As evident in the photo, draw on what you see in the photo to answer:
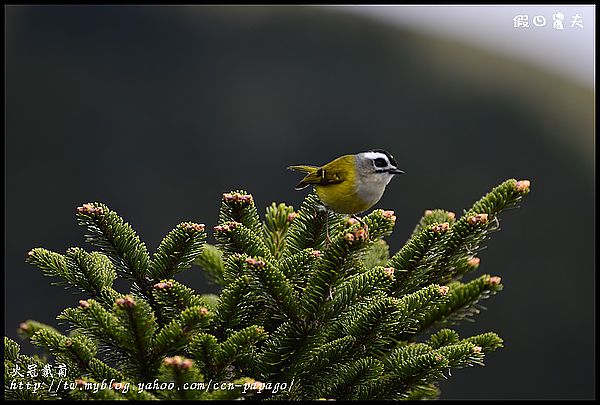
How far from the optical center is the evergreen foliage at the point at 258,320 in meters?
2.21

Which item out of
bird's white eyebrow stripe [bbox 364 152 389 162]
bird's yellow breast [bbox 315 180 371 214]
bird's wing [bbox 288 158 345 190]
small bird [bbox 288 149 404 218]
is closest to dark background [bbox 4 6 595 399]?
bird's wing [bbox 288 158 345 190]

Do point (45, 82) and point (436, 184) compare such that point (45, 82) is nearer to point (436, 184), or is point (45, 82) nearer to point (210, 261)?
point (436, 184)

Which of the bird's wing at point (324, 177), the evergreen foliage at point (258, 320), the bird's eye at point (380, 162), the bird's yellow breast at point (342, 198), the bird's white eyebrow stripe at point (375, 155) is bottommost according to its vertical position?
the evergreen foliage at point (258, 320)

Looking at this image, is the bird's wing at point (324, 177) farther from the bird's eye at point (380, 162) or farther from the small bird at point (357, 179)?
the bird's eye at point (380, 162)

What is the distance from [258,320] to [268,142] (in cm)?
1233

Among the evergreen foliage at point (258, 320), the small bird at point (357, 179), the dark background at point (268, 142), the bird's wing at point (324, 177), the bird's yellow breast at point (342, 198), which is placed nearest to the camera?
the evergreen foliage at point (258, 320)

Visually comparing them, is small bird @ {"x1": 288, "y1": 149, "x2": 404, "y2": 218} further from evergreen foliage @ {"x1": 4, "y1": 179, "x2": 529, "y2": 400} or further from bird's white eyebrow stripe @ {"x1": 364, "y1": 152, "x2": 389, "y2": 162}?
evergreen foliage @ {"x1": 4, "y1": 179, "x2": 529, "y2": 400}

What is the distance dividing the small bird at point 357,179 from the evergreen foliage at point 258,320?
78cm

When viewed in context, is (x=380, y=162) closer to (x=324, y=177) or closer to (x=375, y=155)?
(x=375, y=155)

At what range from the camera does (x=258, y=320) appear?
2639 millimetres

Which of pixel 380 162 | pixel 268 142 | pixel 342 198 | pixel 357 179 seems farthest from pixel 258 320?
pixel 268 142

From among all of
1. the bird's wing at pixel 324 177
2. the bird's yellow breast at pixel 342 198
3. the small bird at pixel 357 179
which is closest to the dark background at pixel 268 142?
the bird's wing at pixel 324 177

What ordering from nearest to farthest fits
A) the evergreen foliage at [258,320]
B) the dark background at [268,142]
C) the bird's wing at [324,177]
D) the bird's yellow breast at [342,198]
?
the evergreen foliage at [258,320], the bird's yellow breast at [342,198], the bird's wing at [324,177], the dark background at [268,142]

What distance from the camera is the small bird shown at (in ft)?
12.2
